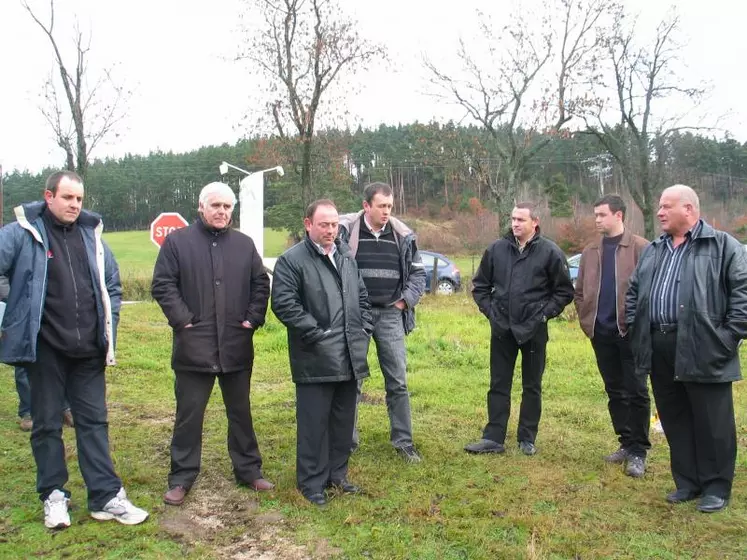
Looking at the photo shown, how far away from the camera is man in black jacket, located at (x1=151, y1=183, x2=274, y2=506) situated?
Answer: 4301mm

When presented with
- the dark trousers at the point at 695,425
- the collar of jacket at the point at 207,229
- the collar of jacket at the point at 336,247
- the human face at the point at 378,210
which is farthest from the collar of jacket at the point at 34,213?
the dark trousers at the point at 695,425

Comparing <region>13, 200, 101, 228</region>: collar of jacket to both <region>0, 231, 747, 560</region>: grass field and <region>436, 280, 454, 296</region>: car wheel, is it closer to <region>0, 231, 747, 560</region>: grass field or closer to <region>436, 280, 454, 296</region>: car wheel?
<region>0, 231, 747, 560</region>: grass field

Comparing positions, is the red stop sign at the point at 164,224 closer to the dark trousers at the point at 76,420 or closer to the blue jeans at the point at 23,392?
the blue jeans at the point at 23,392

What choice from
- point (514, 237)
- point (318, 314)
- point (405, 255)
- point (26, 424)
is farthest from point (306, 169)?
point (318, 314)

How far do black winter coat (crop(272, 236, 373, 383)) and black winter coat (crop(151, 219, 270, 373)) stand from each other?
26 cm

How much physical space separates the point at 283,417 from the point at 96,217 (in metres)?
2.95

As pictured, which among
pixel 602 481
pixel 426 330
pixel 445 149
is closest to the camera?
pixel 602 481

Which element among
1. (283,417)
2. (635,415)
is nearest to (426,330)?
(283,417)

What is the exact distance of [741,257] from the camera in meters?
4.30

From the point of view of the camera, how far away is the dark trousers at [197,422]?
4.40 meters

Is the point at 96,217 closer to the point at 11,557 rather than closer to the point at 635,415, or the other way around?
the point at 11,557

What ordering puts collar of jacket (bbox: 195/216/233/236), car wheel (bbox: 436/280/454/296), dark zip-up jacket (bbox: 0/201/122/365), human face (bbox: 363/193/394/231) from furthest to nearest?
1. car wheel (bbox: 436/280/454/296)
2. human face (bbox: 363/193/394/231)
3. collar of jacket (bbox: 195/216/233/236)
4. dark zip-up jacket (bbox: 0/201/122/365)

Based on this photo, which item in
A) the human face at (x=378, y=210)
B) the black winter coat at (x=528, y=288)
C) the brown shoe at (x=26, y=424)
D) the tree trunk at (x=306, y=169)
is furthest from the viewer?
the tree trunk at (x=306, y=169)

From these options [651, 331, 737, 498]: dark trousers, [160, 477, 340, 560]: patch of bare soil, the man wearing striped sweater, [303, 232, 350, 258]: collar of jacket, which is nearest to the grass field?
[160, 477, 340, 560]: patch of bare soil
